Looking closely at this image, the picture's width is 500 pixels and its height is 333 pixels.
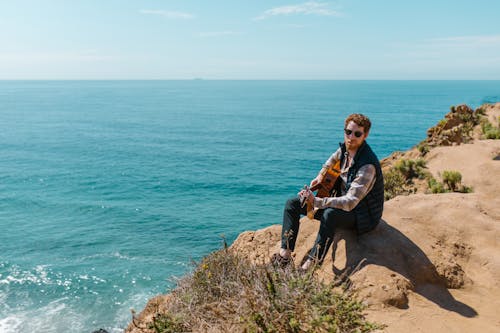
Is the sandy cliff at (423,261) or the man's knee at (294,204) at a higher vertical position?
the man's knee at (294,204)

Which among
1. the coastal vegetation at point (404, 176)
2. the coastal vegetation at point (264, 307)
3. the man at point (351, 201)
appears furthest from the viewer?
the coastal vegetation at point (404, 176)

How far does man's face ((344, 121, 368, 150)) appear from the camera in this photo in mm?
6551

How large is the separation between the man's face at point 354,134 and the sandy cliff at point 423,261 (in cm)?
173

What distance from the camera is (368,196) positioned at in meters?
6.68

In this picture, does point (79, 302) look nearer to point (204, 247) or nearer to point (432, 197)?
point (204, 247)

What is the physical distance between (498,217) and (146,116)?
92.2m

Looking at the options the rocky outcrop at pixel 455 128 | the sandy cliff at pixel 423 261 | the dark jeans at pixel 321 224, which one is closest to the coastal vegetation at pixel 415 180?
the sandy cliff at pixel 423 261

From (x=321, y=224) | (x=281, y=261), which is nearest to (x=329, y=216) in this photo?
(x=321, y=224)

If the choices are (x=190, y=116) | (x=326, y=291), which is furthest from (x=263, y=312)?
(x=190, y=116)

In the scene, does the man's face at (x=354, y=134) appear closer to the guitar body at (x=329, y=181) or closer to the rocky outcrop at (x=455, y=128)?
the guitar body at (x=329, y=181)

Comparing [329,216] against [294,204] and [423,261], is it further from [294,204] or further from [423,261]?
[423,261]

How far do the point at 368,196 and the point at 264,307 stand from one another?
9.45 feet

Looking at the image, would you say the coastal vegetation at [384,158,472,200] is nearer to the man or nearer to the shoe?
the man

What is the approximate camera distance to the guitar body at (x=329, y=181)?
23.4ft
